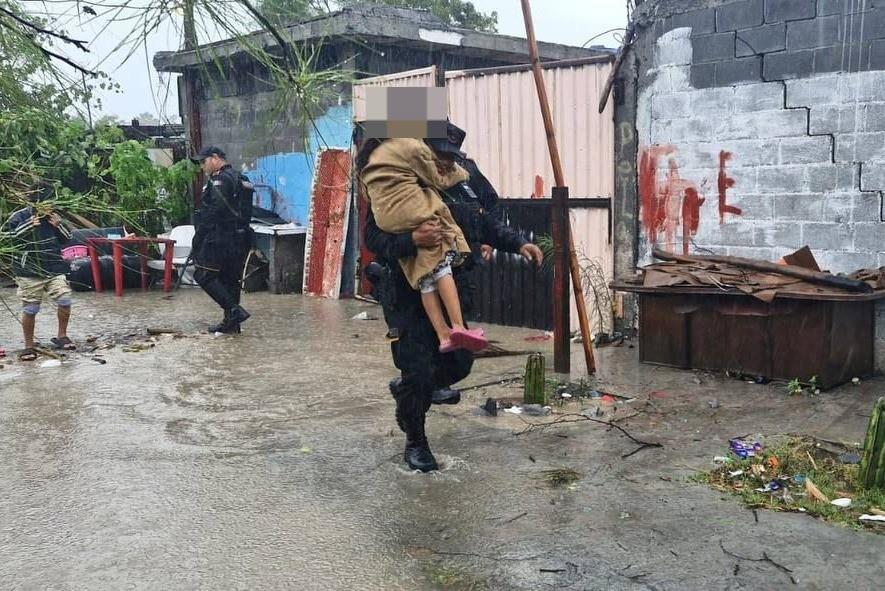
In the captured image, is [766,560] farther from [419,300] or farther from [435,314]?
[419,300]

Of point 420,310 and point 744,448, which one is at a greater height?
point 420,310

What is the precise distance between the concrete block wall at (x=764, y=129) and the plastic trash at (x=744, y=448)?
6.69ft

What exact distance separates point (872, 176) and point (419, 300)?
11.8 feet

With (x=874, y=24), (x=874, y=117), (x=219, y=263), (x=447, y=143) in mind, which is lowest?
(x=219, y=263)

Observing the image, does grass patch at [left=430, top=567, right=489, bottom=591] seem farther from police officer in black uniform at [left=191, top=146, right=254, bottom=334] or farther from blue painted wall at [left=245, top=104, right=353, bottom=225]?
blue painted wall at [left=245, top=104, right=353, bottom=225]

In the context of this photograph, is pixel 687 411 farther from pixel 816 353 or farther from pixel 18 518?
pixel 18 518

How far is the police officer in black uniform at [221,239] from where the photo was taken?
834 cm

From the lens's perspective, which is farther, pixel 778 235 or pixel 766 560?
pixel 778 235

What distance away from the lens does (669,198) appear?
7012 millimetres

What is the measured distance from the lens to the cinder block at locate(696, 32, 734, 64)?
6504 mm

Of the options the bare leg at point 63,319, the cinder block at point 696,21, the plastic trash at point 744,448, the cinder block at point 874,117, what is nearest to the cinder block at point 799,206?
the cinder block at point 874,117

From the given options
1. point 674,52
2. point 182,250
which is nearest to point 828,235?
point 674,52

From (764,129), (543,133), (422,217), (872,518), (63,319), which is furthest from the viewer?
(543,133)

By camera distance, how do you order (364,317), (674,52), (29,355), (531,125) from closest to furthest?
(674,52) → (29,355) → (531,125) → (364,317)
